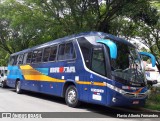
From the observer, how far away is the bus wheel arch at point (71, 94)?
A: 11867 mm

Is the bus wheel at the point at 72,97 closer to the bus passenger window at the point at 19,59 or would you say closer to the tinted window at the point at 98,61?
the tinted window at the point at 98,61

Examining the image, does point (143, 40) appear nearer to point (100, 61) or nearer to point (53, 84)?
point (53, 84)

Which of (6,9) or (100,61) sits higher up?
(6,9)

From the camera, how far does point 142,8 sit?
608 inches

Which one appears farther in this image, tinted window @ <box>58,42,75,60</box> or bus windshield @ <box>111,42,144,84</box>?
tinted window @ <box>58,42,75,60</box>

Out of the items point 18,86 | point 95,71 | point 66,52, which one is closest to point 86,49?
point 95,71

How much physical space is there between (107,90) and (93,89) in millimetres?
886

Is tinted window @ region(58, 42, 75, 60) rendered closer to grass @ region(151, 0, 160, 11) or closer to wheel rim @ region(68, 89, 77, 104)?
wheel rim @ region(68, 89, 77, 104)

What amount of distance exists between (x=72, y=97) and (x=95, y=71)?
7.04ft

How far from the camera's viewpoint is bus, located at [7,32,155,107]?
988cm

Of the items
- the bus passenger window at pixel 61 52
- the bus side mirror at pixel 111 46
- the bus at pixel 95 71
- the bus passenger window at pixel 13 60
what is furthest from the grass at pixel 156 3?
the bus passenger window at pixel 13 60

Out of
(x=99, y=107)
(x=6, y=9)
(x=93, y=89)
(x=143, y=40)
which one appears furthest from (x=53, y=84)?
(x=143, y=40)

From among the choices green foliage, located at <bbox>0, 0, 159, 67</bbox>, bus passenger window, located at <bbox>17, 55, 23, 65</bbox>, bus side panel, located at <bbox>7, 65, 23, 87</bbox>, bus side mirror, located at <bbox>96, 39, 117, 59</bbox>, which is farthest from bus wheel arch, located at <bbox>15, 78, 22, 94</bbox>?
bus side mirror, located at <bbox>96, 39, 117, 59</bbox>

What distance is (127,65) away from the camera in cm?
1041
